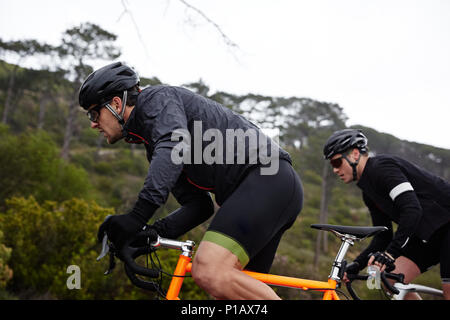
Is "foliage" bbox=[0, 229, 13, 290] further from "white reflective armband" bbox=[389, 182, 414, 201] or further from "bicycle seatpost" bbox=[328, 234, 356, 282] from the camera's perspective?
"white reflective armband" bbox=[389, 182, 414, 201]

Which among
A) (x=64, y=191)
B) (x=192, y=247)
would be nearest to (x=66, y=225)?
(x=192, y=247)

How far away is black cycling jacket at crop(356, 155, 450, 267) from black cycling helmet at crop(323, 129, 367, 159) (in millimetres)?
163

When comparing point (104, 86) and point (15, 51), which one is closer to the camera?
point (104, 86)

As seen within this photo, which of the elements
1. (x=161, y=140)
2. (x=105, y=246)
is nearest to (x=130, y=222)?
(x=105, y=246)

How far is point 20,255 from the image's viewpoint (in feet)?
22.1

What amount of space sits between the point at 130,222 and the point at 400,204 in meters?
2.20

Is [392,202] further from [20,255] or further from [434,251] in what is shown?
[20,255]

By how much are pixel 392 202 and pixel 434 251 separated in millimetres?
638

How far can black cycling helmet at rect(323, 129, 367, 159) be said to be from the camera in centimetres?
343

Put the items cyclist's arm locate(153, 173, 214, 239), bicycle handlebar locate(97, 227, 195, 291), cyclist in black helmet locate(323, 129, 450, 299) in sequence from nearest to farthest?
1. bicycle handlebar locate(97, 227, 195, 291)
2. cyclist's arm locate(153, 173, 214, 239)
3. cyclist in black helmet locate(323, 129, 450, 299)

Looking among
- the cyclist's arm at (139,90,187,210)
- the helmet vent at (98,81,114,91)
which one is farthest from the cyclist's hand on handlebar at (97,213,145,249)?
the helmet vent at (98,81,114,91)

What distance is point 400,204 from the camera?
308cm

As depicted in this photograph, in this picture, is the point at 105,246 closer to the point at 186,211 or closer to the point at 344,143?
the point at 186,211
